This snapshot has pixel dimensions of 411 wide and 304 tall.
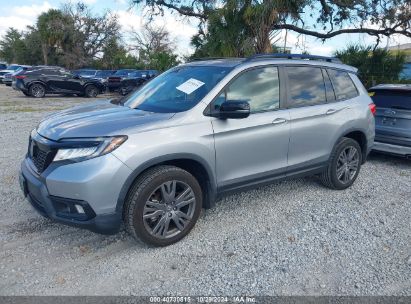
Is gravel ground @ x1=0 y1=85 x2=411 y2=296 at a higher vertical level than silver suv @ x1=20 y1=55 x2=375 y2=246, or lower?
lower

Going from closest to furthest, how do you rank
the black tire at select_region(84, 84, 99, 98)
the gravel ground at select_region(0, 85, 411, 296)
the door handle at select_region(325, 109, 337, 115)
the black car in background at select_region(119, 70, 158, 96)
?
the gravel ground at select_region(0, 85, 411, 296)
the door handle at select_region(325, 109, 337, 115)
the black tire at select_region(84, 84, 99, 98)
the black car in background at select_region(119, 70, 158, 96)

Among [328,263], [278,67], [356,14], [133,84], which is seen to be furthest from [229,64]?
[133,84]

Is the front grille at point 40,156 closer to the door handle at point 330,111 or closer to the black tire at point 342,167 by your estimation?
the door handle at point 330,111

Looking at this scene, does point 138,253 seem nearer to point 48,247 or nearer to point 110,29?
point 48,247

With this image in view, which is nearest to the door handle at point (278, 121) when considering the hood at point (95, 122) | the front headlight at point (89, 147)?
the hood at point (95, 122)

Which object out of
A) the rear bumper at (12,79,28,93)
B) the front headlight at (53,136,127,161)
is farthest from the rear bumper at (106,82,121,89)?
the front headlight at (53,136,127,161)

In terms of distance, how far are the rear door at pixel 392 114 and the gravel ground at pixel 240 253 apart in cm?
168

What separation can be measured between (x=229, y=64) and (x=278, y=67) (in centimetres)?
62

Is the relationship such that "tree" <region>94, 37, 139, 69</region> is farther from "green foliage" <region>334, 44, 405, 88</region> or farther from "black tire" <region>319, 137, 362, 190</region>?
"black tire" <region>319, 137, 362, 190</region>

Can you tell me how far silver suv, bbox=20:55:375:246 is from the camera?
3.09 m

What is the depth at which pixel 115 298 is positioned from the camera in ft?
9.21

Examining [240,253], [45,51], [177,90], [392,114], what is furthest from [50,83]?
[45,51]

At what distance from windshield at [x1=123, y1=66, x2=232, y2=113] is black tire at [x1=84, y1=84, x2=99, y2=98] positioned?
16.6 meters

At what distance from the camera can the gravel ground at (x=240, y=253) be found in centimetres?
297
